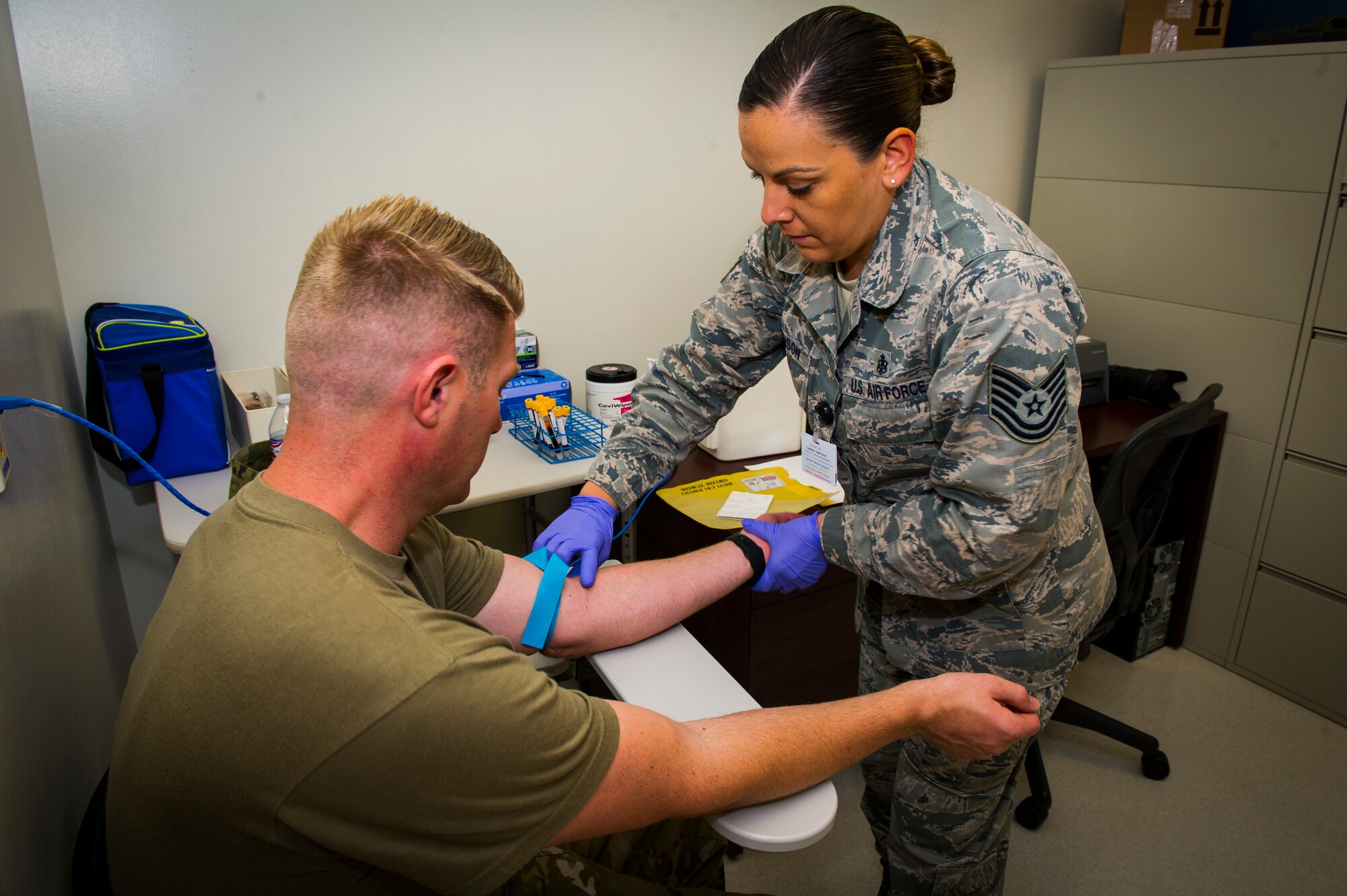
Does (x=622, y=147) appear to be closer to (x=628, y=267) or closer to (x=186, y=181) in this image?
(x=628, y=267)

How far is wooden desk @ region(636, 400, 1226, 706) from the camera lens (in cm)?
200

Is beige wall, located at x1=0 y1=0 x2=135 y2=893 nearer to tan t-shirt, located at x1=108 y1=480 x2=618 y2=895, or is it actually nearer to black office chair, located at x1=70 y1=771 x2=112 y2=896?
black office chair, located at x1=70 y1=771 x2=112 y2=896

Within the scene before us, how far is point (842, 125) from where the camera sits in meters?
1.11

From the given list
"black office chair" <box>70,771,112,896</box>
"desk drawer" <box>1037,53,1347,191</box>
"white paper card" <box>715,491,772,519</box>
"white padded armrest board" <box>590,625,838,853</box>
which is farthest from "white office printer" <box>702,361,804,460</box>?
"black office chair" <box>70,771,112,896</box>

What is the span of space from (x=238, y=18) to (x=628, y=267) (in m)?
1.12

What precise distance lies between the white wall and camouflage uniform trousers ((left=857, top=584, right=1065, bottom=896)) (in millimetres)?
1364

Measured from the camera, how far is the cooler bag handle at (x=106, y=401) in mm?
1793

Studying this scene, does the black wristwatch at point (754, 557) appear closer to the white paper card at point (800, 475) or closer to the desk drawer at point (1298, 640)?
the white paper card at point (800, 475)

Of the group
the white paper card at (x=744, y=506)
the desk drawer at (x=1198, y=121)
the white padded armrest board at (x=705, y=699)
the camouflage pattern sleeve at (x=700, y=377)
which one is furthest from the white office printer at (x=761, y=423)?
the desk drawer at (x=1198, y=121)

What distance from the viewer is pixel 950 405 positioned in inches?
44.1

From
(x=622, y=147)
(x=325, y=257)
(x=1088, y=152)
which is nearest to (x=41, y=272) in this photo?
(x=325, y=257)

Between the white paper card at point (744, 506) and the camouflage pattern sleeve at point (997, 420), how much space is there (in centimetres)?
69

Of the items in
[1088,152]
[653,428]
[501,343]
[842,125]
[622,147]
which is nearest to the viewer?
[501,343]

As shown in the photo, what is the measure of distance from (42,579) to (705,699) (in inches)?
35.2
